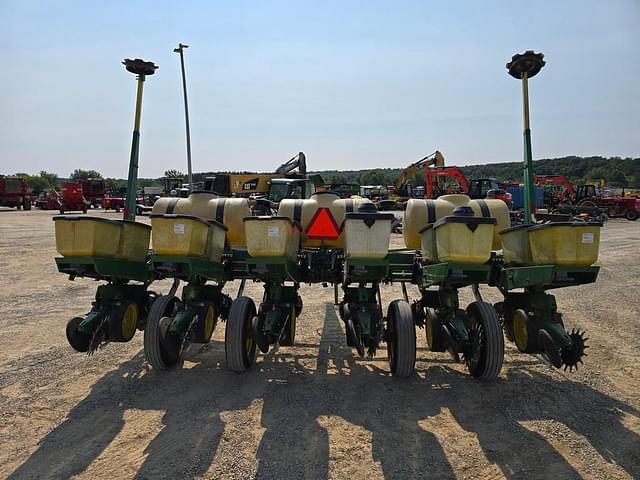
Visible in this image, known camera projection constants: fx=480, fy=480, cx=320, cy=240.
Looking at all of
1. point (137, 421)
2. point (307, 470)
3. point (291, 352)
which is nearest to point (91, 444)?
point (137, 421)

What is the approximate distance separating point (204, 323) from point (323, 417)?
1.73 metres

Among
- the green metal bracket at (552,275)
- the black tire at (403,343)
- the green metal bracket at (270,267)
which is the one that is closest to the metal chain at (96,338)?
the green metal bracket at (270,267)

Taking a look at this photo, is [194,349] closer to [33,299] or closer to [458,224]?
[458,224]

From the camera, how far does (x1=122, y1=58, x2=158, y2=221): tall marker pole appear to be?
584cm

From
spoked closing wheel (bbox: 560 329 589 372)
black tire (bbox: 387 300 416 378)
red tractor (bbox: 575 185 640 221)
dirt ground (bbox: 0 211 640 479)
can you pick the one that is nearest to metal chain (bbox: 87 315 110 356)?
dirt ground (bbox: 0 211 640 479)

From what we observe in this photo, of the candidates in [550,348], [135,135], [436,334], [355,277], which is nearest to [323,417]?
[355,277]

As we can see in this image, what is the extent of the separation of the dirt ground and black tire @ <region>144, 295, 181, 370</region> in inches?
8.0

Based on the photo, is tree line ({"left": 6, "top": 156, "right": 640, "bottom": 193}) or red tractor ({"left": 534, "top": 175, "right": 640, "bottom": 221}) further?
tree line ({"left": 6, "top": 156, "right": 640, "bottom": 193})

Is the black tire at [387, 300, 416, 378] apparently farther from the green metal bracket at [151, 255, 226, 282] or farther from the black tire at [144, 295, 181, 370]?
the black tire at [144, 295, 181, 370]

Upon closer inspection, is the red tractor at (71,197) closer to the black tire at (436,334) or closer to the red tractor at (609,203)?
the black tire at (436,334)

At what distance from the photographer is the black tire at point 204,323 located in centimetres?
502

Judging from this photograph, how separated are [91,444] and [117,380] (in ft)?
4.29

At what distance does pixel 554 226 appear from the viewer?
443 cm

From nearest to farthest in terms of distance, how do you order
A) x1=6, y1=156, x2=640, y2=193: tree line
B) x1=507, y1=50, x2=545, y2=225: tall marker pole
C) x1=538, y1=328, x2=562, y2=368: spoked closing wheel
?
x1=538, y1=328, x2=562, y2=368: spoked closing wheel < x1=507, y1=50, x2=545, y2=225: tall marker pole < x1=6, y1=156, x2=640, y2=193: tree line
